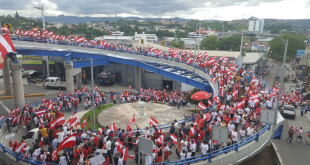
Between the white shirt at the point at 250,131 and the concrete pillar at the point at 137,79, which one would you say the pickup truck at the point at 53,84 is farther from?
the white shirt at the point at 250,131

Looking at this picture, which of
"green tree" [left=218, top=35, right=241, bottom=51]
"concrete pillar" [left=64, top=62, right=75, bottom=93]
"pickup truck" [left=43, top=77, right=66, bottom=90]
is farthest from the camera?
"green tree" [left=218, top=35, right=241, bottom=51]

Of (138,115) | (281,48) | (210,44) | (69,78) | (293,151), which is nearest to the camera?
(293,151)

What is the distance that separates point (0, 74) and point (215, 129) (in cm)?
5604

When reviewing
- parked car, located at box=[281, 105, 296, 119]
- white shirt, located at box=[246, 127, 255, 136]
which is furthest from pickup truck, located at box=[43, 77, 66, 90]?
white shirt, located at box=[246, 127, 255, 136]

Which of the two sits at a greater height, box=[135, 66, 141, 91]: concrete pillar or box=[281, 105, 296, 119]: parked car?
box=[135, 66, 141, 91]: concrete pillar

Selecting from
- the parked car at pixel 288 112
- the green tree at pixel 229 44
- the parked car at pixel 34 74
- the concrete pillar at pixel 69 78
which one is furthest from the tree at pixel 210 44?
the concrete pillar at pixel 69 78

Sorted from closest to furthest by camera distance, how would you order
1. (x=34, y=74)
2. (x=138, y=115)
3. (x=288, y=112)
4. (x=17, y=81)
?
1. (x=138, y=115)
2. (x=17, y=81)
3. (x=288, y=112)
4. (x=34, y=74)

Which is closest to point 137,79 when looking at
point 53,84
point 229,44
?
point 53,84

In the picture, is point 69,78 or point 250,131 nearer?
point 250,131

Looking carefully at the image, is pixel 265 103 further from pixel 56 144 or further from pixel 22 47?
pixel 22 47

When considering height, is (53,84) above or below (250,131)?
below

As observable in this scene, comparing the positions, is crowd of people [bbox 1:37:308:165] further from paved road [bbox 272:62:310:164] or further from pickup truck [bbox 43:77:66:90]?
pickup truck [bbox 43:77:66:90]

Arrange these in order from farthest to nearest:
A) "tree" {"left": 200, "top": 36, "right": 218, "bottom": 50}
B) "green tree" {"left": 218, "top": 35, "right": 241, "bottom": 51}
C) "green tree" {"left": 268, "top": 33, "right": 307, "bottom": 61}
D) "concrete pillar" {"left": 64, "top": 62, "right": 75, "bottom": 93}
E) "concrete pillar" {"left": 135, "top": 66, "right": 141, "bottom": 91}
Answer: "green tree" {"left": 218, "top": 35, "right": 241, "bottom": 51} → "tree" {"left": 200, "top": 36, "right": 218, "bottom": 50} → "green tree" {"left": 268, "top": 33, "right": 307, "bottom": 61} → "concrete pillar" {"left": 135, "top": 66, "right": 141, "bottom": 91} → "concrete pillar" {"left": 64, "top": 62, "right": 75, "bottom": 93}

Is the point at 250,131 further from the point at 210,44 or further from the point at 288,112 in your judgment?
→ the point at 210,44
